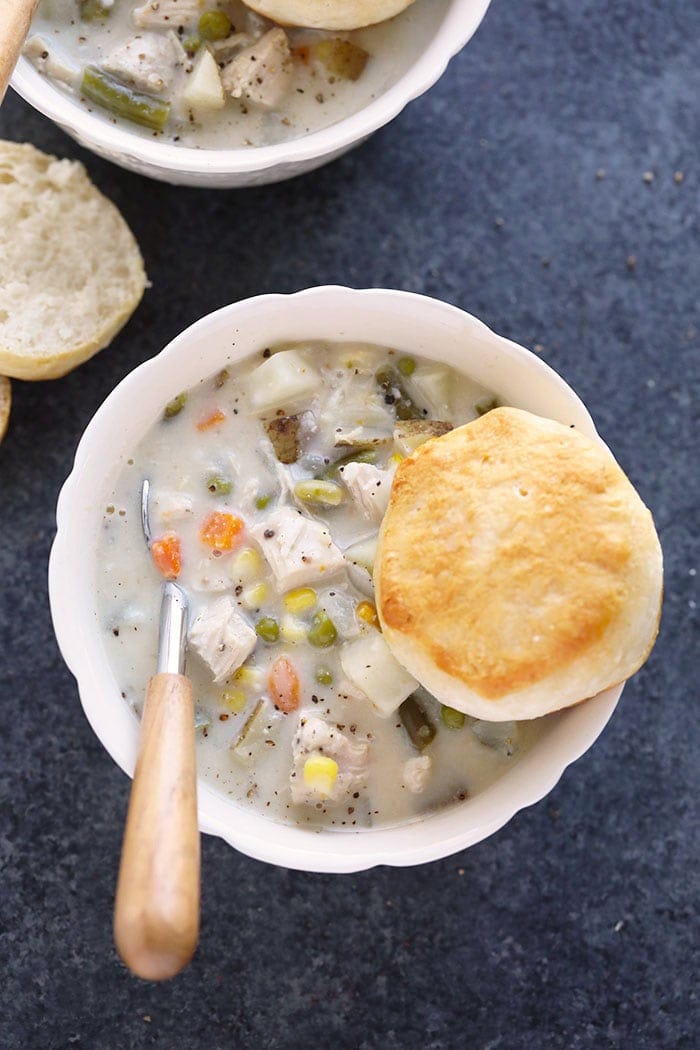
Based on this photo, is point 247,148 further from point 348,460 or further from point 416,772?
point 416,772

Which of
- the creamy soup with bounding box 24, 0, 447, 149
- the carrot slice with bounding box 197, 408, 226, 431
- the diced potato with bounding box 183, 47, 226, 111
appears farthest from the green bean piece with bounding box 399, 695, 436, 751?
the diced potato with bounding box 183, 47, 226, 111

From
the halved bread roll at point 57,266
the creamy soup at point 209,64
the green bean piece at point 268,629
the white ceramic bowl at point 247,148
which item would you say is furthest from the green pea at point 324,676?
the creamy soup at point 209,64

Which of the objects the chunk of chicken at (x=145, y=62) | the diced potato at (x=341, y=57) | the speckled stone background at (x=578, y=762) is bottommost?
the speckled stone background at (x=578, y=762)

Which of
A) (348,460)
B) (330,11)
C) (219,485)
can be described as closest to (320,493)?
(348,460)

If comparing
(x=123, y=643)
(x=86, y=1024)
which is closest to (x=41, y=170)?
(x=123, y=643)

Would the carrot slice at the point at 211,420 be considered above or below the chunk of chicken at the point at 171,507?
above

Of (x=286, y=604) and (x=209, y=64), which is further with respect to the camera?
(x=209, y=64)

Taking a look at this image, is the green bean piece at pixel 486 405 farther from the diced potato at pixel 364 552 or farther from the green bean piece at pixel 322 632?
the green bean piece at pixel 322 632
